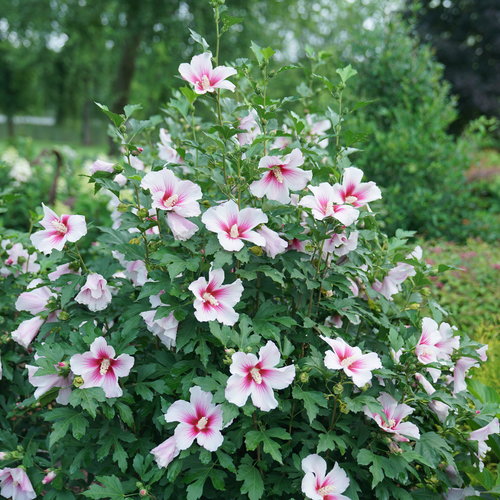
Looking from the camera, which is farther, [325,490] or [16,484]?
[16,484]

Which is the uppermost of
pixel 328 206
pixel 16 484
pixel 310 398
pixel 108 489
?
pixel 328 206

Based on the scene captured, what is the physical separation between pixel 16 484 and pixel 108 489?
0.43 meters

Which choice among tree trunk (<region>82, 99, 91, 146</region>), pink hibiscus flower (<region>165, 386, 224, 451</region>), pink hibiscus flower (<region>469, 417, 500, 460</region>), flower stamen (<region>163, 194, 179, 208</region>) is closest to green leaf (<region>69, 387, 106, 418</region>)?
pink hibiscus flower (<region>165, 386, 224, 451</region>)

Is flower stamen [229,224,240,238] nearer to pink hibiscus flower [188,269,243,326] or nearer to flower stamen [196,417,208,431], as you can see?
pink hibiscus flower [188,269,243,326]

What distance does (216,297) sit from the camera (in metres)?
1.57

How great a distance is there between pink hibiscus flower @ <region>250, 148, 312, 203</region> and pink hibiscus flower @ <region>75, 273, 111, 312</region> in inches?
21.4

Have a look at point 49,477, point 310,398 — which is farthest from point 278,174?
point 49,477

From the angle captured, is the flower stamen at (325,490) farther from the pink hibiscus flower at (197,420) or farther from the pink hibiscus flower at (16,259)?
the pink hibiscus flower at (16,259)

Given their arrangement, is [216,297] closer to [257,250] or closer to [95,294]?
[257,250]

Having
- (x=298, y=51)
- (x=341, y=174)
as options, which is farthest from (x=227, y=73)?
(x=298, y=51)

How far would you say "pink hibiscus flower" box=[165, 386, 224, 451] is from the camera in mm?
1526

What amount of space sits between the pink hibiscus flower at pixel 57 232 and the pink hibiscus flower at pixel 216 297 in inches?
15.4

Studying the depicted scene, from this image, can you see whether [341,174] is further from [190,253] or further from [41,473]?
[41,473]

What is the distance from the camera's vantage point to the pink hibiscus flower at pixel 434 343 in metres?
1.66
